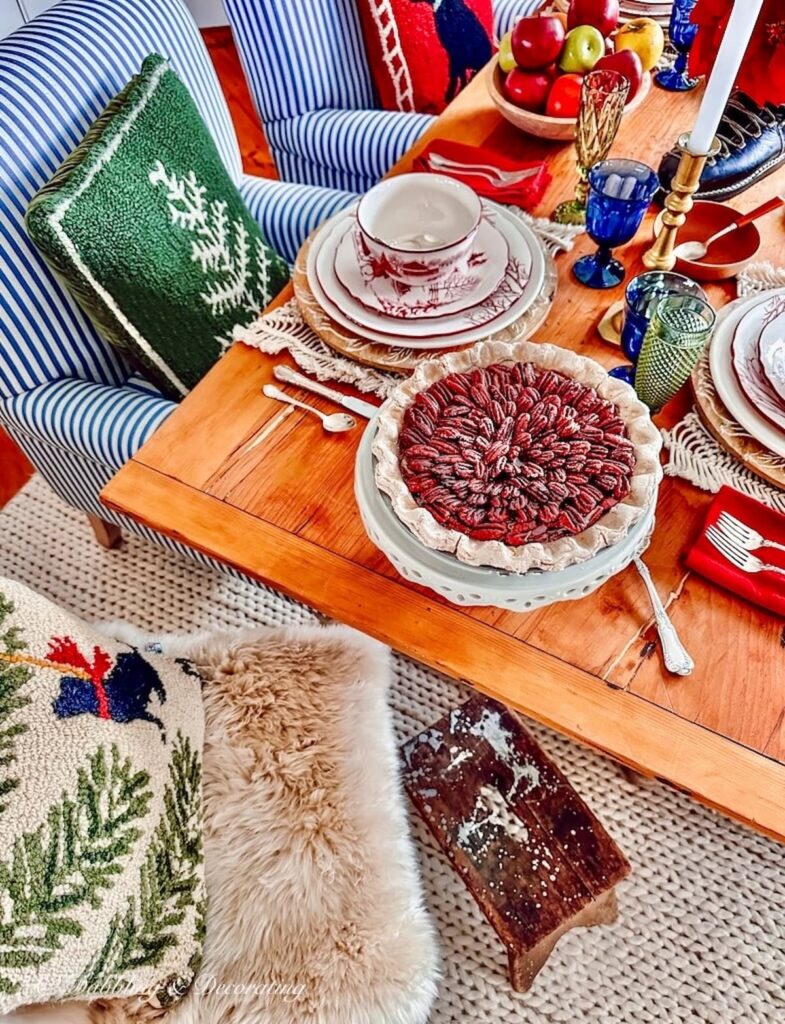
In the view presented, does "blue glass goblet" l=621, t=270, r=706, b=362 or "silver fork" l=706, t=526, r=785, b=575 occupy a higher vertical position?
"blue glass goblet" l=621, t=270, r=706, b=362

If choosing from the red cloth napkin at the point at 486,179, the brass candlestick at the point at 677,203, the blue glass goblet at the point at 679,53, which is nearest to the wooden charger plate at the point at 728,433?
the brass candlestick at the point at 677,203

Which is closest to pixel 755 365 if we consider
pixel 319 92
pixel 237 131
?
pixel 319 92

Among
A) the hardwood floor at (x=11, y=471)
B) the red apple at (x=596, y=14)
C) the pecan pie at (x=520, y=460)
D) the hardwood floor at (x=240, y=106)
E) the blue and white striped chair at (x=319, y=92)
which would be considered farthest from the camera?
the hardwood floor at (x=240, y=106)

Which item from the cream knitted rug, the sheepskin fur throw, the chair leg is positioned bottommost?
the cream knitted rug

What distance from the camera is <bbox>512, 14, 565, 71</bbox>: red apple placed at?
1164 mm

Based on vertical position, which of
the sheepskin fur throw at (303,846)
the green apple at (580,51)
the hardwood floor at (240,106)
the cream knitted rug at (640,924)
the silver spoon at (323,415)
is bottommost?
the cream knitted rug at (640,924)

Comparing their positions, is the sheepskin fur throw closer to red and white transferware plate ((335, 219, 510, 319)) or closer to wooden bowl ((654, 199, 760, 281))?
red and white transferware plate ((335, 219, 510, 319))

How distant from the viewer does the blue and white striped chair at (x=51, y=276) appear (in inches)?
41.0

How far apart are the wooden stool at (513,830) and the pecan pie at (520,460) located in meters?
0.48

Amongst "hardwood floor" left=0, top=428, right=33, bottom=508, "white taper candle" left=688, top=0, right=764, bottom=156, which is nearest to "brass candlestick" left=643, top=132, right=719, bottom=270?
"white taper candle" left=688, top=0, right=764, bottom=156

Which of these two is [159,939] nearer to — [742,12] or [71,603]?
[71,603]

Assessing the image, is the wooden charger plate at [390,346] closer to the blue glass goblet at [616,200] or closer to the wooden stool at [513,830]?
the blue glass goblet at [616,200]

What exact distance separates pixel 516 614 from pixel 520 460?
0.16 meters

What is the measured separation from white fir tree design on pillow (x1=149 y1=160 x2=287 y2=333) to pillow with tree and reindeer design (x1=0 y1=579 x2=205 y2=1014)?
0.55m
